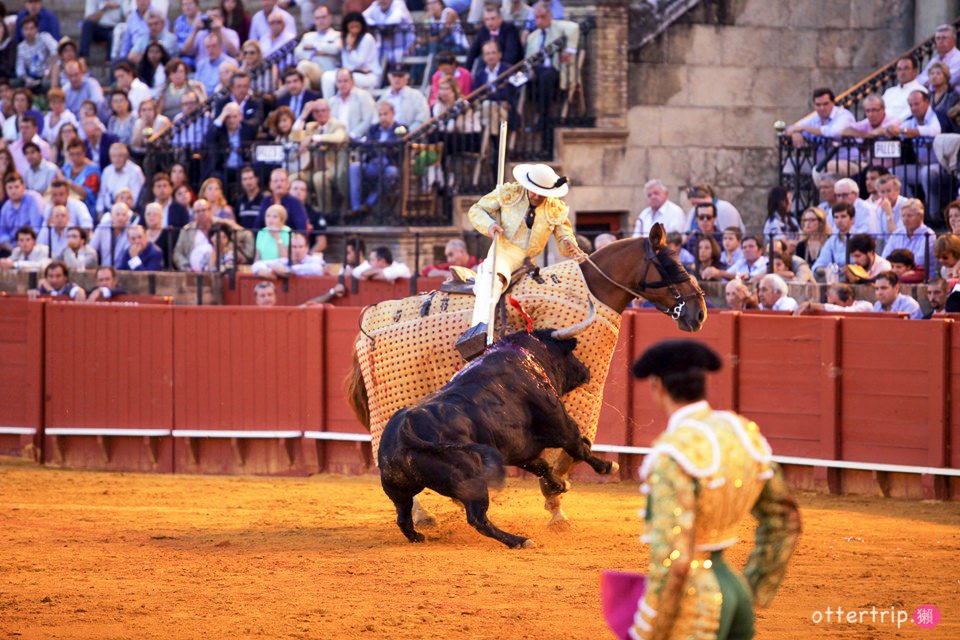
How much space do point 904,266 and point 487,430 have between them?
4.30 meters

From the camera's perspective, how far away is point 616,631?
13.6 feet

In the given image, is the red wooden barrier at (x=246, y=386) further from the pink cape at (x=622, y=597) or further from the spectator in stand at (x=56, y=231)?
the pink cape at (x=622, y=597)

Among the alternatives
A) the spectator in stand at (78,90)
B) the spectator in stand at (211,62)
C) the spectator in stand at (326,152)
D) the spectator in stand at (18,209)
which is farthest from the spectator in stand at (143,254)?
the spectator in stand at (78,90)

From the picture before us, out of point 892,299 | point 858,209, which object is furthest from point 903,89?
point 892,299

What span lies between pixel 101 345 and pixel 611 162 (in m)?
5.70

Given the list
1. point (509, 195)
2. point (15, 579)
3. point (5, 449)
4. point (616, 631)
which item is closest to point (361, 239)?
point (5, 449)

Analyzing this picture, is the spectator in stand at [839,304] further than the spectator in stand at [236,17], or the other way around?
the spectator in stand at [236,17]

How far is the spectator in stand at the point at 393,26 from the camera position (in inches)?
627

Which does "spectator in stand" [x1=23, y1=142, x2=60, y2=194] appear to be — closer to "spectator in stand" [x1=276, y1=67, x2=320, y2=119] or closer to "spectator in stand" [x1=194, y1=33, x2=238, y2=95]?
"spectator in stand" [x1=194, y1=33, x2=238, y2=95]

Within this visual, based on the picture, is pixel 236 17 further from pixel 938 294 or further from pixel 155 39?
pixel 938 294

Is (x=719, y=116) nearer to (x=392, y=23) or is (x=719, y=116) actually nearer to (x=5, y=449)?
(x=392, y=23)

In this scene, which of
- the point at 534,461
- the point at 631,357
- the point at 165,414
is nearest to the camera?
the point at 534,461

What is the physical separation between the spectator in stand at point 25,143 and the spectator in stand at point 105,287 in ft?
10.8

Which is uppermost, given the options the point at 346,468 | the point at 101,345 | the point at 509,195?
the point at 509,195
